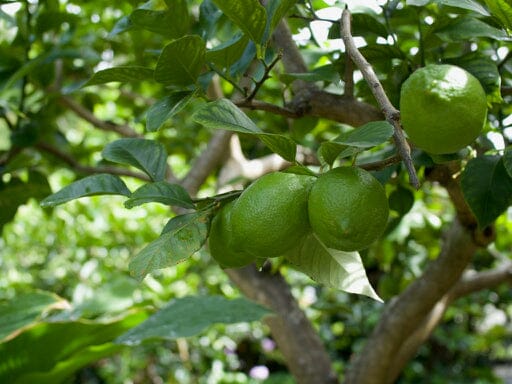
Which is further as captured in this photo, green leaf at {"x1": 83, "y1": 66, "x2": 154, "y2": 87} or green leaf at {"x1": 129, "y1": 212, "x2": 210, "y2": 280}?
green leaf at {"x1": 83, "y1": 66, "x2": 154, "y2": 87}

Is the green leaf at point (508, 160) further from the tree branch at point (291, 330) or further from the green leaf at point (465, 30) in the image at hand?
the tree branch at point (291, 330)

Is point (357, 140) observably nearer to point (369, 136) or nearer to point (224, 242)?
point (369, 136)

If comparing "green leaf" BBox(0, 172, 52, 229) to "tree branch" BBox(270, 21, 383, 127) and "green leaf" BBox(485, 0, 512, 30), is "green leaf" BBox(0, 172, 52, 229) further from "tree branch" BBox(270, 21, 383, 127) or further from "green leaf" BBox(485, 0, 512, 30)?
"green leaf" BBox(485, 0, 512, 30)

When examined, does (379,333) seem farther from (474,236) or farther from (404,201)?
(404,201)

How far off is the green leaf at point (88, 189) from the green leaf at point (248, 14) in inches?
9.1

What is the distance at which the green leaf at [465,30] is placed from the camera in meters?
0.69

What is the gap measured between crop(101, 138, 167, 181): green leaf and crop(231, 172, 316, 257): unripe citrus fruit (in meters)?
0.22

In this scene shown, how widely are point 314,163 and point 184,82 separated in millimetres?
838

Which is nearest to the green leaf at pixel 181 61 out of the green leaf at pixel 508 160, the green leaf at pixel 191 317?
the green leaf at pixel 508 160

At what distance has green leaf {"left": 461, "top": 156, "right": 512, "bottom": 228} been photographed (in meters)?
0.67

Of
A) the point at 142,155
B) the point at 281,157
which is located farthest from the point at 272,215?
the point at 142,155

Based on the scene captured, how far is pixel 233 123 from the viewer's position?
51 cm

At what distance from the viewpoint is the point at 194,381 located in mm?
3105

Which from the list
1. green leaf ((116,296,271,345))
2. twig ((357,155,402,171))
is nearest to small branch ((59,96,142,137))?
green leaf ((116,296,271,345))
